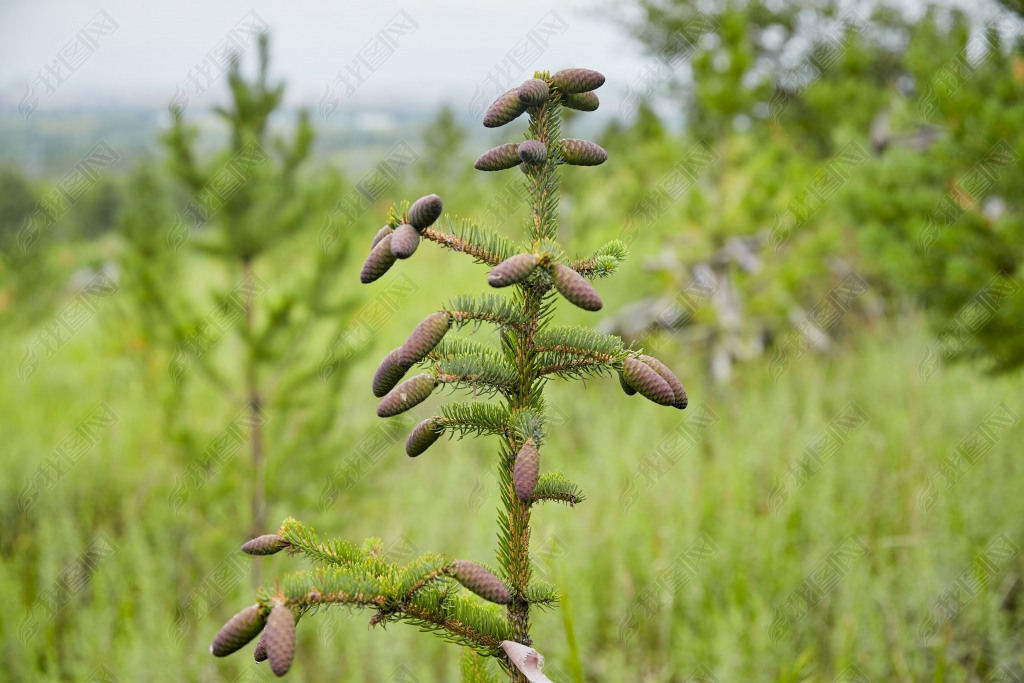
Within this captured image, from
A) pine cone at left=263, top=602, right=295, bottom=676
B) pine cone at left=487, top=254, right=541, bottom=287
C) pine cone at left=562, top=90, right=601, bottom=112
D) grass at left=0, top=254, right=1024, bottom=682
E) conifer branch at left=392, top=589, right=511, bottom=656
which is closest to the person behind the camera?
pine cone at left=263, top=602, right=295, bottom=676

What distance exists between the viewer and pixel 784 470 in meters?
4.19

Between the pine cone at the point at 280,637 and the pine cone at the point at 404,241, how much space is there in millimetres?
431

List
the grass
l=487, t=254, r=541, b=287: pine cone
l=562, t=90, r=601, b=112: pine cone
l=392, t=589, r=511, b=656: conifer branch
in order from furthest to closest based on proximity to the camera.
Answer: the grass < l=562, t=90, r=601, b=112: pine cone < l=392, t=589, r=511, b=656: conifer branch < l=487, t=254, r=541, b=287: pine cone

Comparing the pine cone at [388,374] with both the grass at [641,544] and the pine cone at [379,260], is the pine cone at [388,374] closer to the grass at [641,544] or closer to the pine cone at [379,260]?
the pine cone at [379,260]

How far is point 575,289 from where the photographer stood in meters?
0.83

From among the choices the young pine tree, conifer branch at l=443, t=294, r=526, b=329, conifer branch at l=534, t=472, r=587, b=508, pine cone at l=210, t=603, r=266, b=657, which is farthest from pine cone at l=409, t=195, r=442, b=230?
pine cone at l=210, t=603, r=266, b=657

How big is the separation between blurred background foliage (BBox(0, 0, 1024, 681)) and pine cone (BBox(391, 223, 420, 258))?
0.92 metres

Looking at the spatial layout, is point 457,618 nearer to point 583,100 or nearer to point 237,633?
point 237,633

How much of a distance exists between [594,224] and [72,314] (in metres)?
6.63

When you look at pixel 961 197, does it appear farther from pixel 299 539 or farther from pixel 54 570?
pixel 54 570

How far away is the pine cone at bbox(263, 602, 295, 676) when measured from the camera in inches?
27.6

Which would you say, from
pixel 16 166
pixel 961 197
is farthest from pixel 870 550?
pixel 16 166

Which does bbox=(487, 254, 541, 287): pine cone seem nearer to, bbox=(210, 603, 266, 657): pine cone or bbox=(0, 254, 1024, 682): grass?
bbox=(210, 603, 266, 657): pine cone

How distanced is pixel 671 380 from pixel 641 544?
9.20 ft
